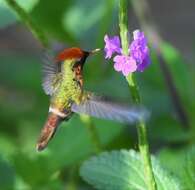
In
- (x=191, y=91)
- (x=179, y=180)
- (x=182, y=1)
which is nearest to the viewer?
(x=179, y=180)

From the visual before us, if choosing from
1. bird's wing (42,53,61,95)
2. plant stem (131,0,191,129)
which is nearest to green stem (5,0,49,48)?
bird's wing (42,53,61,95)

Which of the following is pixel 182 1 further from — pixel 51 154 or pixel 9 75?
pixel 51 154

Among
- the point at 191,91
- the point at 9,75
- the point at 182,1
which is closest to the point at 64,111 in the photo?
the point at 191,91

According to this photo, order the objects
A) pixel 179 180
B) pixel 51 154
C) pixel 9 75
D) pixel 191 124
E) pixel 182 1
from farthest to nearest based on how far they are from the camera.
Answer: pixel 182 1 < pixel 9 75 < pixel 191 124 < pixel 51 154 < pixel 179 180

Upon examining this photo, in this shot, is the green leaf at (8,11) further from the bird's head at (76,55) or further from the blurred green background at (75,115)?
the bird's head at (76,55)

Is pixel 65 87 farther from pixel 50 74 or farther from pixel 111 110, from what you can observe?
pixel 111 110

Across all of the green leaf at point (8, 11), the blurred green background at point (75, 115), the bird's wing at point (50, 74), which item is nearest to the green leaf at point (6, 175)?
the blurred green background at point (75, 115)

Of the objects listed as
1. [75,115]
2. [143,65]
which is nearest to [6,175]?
[75,115]
